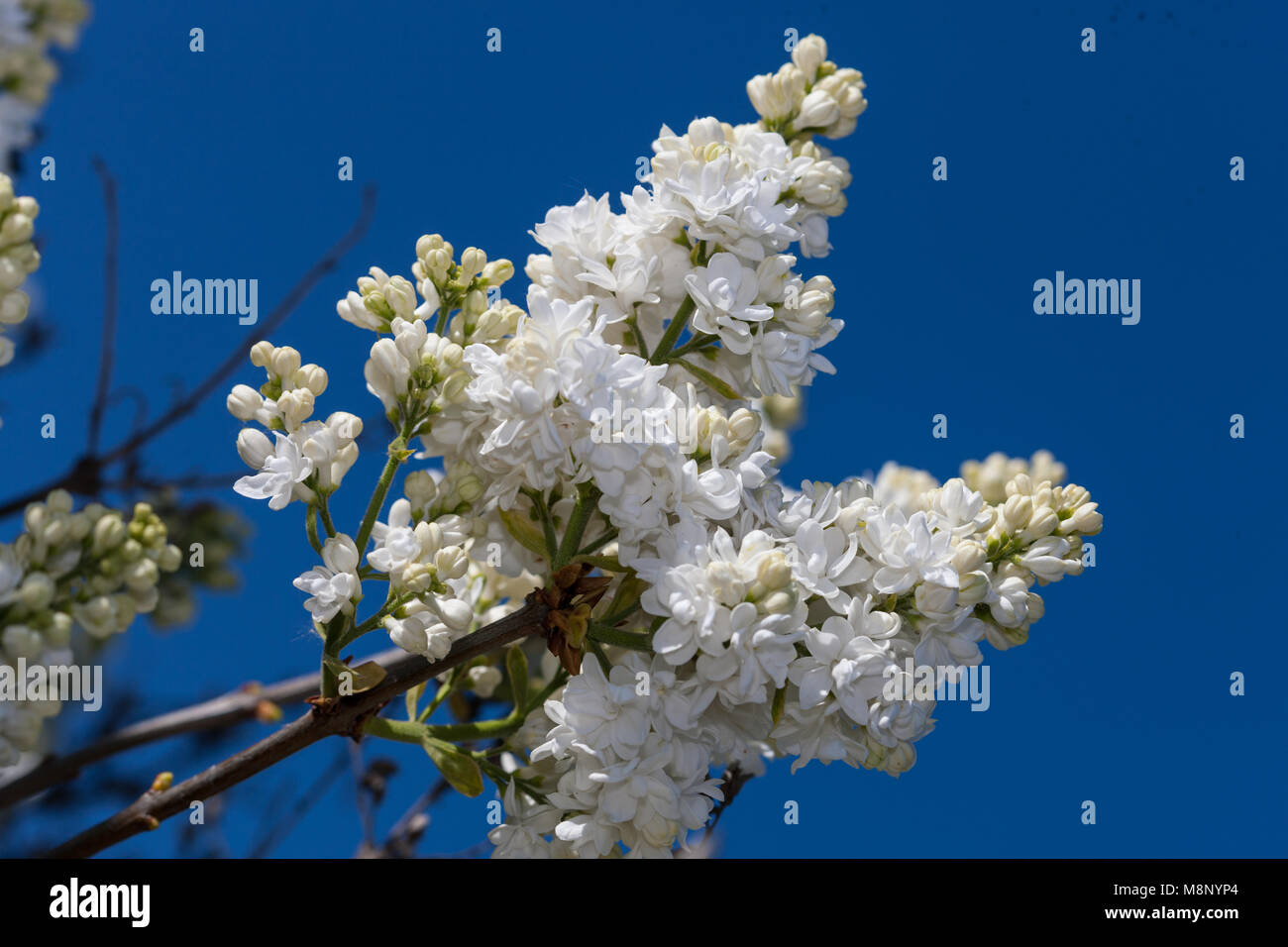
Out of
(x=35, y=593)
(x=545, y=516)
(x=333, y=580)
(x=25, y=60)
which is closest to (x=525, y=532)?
(x=545, y=516)

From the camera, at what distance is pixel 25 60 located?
1.51 meters

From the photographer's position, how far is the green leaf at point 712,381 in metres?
1.44

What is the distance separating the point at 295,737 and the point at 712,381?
0.66 metres

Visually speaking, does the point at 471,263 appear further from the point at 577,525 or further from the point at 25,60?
the point at 25,60

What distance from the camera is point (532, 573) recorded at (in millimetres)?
1546

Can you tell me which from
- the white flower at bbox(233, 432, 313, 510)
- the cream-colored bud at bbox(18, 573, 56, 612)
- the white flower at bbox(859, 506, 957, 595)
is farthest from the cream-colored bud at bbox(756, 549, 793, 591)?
the cream-colored bud at bbox(18, 573, 56, 612)

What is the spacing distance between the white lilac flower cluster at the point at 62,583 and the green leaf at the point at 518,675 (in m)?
0.51

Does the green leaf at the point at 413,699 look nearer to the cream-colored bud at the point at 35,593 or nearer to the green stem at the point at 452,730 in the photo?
the green stem at the point at 452,730

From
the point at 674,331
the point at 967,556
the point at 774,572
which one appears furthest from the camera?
the point at 674,331

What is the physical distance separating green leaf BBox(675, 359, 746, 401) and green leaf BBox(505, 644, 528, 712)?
43 centimetres

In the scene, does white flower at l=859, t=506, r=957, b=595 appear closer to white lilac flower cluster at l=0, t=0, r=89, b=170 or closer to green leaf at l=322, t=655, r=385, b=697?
green leaf at l=322, t=655, r=385, b=697

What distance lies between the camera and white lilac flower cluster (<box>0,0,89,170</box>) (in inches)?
57.4
